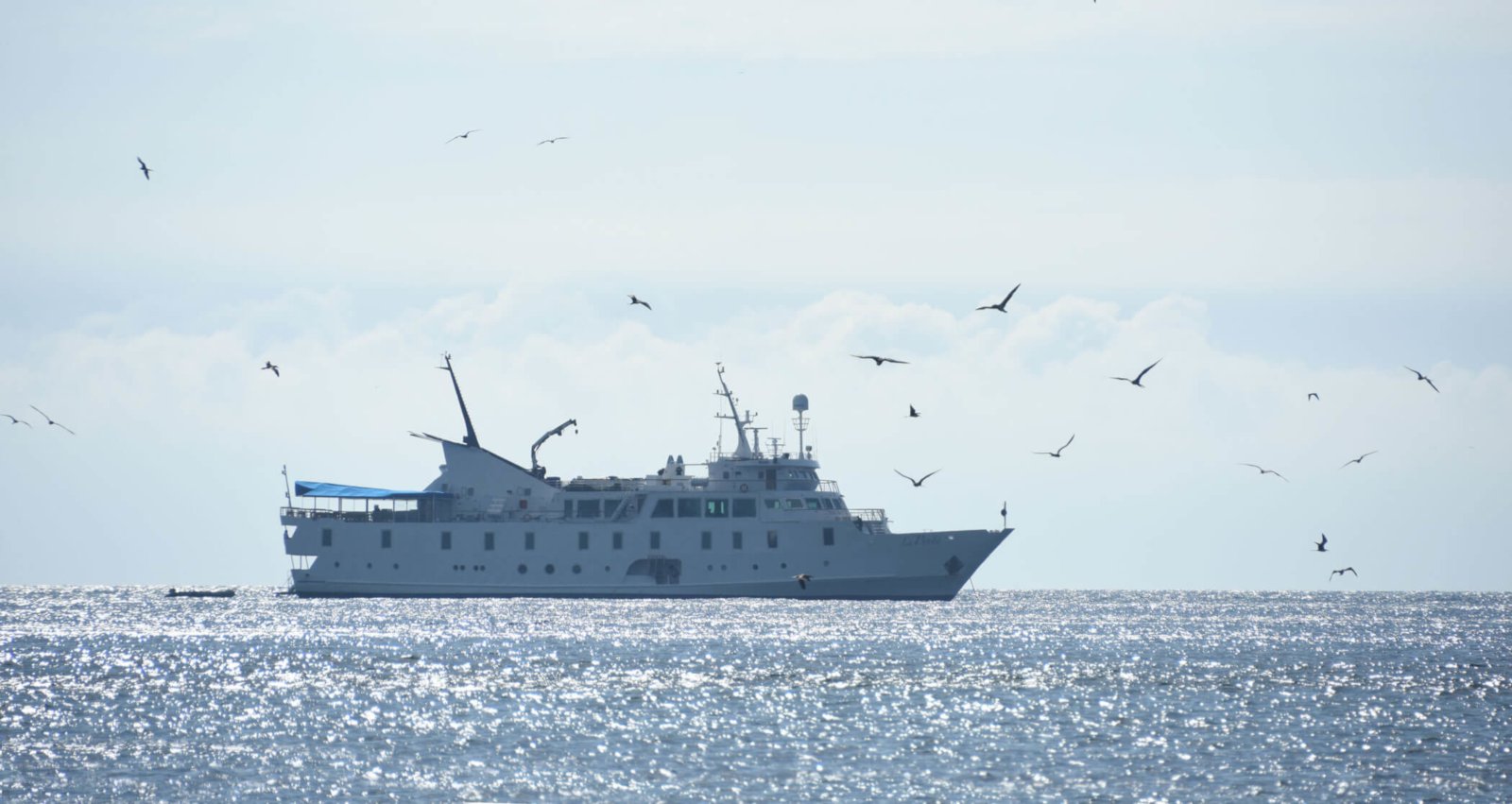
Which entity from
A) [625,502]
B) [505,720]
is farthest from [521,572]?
[505,720]

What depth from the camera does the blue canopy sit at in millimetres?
77438

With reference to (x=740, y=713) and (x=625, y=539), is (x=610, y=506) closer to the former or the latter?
(x=625, y=539)

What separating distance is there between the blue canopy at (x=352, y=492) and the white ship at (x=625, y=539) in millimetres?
74

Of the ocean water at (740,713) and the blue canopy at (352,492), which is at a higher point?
the blue canopy at (352,492)

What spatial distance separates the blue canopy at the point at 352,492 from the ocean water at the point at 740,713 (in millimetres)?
11587

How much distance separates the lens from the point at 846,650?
52.7 m

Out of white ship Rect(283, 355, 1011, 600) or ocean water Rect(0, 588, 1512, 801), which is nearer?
ocean water Rect(0, 588, 1512, 801)

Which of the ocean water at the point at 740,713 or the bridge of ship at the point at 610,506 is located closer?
the ocean water at the point at 740,713

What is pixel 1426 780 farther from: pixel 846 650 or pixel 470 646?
pixel 470 646

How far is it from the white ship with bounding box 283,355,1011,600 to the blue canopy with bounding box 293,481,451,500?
0.24ft

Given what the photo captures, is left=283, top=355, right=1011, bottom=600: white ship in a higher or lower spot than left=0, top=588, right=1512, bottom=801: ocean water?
higher

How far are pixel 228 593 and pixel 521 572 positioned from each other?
41.6m

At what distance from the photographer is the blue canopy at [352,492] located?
3049 inches

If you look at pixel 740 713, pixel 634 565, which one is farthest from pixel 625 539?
pixel 740 713
